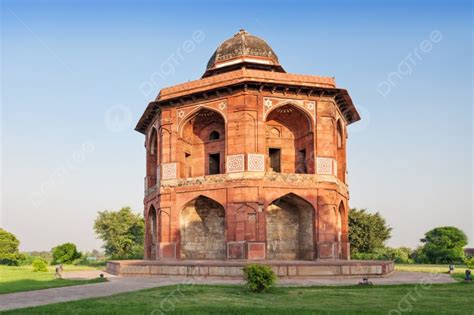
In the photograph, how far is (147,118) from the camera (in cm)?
2408

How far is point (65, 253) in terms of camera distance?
3391cm

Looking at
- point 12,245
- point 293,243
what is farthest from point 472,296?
point 12,245

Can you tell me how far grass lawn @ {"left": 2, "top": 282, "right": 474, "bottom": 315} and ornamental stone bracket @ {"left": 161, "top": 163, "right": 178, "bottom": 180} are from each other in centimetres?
938

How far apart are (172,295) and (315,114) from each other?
12.2 meters

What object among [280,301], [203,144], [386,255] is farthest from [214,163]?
[386,255]

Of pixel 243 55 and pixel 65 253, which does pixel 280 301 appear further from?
pixel 65 253

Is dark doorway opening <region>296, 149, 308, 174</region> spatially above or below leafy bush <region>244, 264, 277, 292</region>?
above

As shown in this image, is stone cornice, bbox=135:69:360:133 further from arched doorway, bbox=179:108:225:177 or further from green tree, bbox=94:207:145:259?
green tree, bbox=94:207:145:259

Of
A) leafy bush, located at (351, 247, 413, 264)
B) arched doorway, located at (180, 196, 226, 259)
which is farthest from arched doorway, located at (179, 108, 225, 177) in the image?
leafy bush, located at (351, 247, 413, 264)

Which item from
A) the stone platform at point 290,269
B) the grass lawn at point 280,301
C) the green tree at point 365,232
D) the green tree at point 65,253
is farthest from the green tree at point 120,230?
the grass lawn at point 280,301

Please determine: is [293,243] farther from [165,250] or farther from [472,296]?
[472,296]

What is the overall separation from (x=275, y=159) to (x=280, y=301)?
12.8 metres

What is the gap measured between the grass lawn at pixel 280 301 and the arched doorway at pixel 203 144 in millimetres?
10510

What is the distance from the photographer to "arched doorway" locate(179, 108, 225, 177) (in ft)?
71.1
